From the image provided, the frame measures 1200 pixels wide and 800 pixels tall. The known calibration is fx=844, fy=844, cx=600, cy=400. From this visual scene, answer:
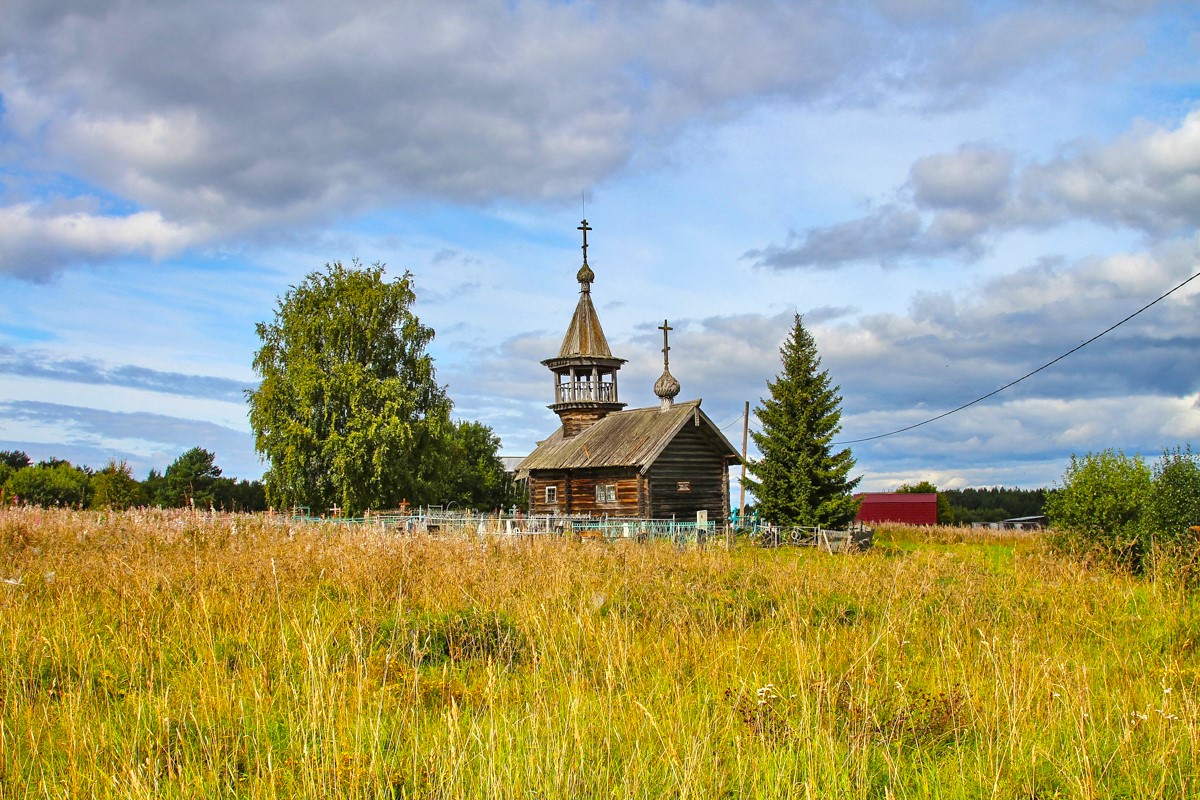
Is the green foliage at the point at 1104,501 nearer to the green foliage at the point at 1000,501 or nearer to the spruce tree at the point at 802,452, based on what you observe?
the spruce tree at the point at 802,452

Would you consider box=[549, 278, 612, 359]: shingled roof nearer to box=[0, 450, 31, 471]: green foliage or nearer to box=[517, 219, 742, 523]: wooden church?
box=[517, 219, 742, 523]: wooden church

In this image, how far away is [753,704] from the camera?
17.4 feet

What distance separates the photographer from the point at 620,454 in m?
32.5

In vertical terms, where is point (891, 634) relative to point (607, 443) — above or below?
below

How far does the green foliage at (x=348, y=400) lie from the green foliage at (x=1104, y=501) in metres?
23.1

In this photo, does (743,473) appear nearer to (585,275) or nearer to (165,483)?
(585,275)

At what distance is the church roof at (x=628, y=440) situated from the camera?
31.7 metres

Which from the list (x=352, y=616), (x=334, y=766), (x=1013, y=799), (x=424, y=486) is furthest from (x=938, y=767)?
(x=424, y=486)

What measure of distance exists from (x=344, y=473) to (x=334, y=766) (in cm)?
3013

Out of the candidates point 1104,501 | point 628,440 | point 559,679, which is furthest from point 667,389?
point 559,679

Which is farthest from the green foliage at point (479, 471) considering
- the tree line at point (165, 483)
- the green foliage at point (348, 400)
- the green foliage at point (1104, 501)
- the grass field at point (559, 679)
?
the grass field at point (559, 679)

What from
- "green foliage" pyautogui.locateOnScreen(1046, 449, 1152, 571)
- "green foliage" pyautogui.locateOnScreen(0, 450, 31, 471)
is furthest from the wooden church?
"green foliage" pyautogui.locateOnScreen(0, 450, 31, 471)

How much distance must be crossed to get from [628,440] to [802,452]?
7.32 metres

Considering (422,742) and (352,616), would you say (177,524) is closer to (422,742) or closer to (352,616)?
(352,616)
